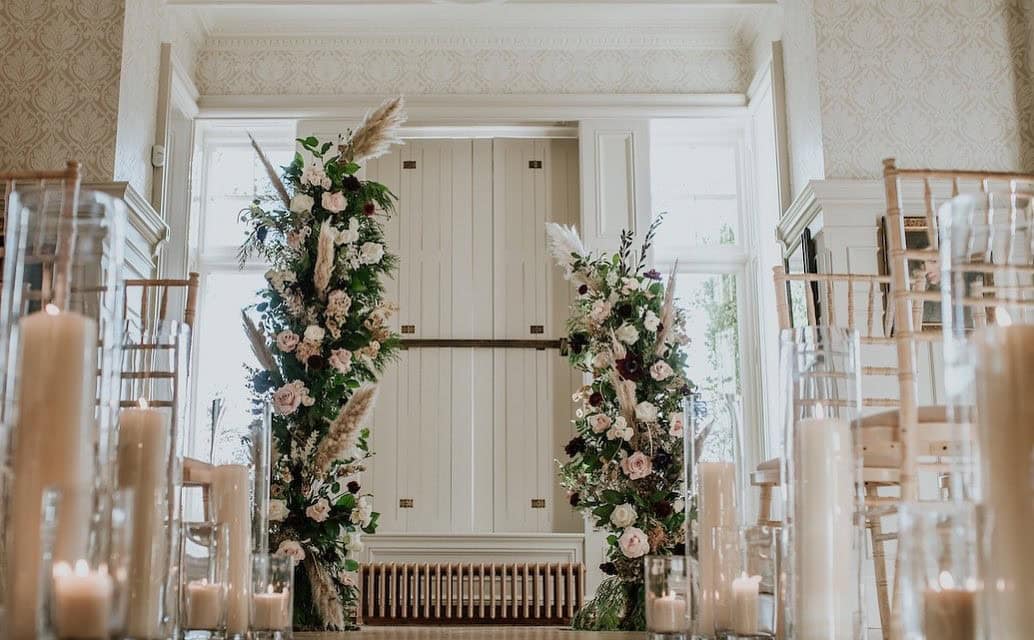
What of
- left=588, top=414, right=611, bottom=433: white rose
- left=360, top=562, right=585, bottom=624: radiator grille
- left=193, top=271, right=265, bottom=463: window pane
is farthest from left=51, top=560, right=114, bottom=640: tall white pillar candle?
left=193, top=271, right=265, bottom=463: window pane

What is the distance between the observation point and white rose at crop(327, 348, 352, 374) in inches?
148

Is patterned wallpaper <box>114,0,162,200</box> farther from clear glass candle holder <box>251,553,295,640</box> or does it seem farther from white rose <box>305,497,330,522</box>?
clear glass candle holder <box>251,553,295,640</box>

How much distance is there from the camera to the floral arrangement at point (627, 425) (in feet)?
12.3

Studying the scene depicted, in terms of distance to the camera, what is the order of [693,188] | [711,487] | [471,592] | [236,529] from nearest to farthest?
[236,529], [711,487], [471,592], [693,188]

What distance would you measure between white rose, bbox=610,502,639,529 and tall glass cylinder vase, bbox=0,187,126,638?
9.70 feet

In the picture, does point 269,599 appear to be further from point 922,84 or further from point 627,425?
point 922,84

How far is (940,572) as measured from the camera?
2.73ft

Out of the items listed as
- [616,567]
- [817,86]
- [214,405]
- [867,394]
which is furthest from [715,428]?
[817,86]

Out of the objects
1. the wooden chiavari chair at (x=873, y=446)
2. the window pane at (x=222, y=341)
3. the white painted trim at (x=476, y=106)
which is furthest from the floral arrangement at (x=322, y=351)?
the window pane at (x=222, y=341)

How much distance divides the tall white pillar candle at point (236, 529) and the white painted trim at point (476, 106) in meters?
5.02

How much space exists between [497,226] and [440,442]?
1.42 metres

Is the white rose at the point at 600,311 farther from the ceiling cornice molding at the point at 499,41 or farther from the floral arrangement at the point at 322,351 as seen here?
the ceiling cornice molding at the point at 499,41

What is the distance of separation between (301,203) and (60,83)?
193 centimetres

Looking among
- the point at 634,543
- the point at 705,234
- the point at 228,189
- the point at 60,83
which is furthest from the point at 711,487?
the point at 228,189
